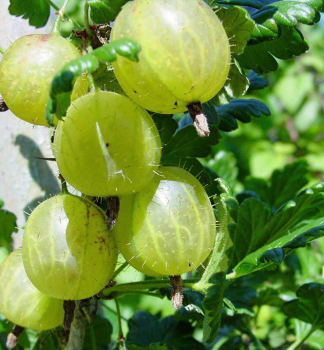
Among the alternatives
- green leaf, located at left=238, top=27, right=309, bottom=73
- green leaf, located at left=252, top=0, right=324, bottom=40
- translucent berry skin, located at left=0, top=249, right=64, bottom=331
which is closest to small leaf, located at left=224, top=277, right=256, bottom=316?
translucent berry skin, located at left=0, top=249, right=64, bottom=331

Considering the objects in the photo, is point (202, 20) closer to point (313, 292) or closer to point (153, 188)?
point (153, 188)

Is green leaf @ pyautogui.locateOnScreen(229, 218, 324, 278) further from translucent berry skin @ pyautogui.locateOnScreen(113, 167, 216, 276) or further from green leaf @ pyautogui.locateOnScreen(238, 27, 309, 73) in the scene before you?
green leaf @ pyautogui.locateOnScreen(238, 27, 309, 73)

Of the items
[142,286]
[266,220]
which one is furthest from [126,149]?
[266,220]

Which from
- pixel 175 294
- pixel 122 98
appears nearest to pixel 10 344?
pixel 175 294

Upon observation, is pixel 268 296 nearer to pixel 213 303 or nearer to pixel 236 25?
pixel 213 303

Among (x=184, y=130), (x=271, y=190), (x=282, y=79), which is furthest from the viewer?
(x=282, y=79)

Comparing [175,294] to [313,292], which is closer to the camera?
[175,294]
